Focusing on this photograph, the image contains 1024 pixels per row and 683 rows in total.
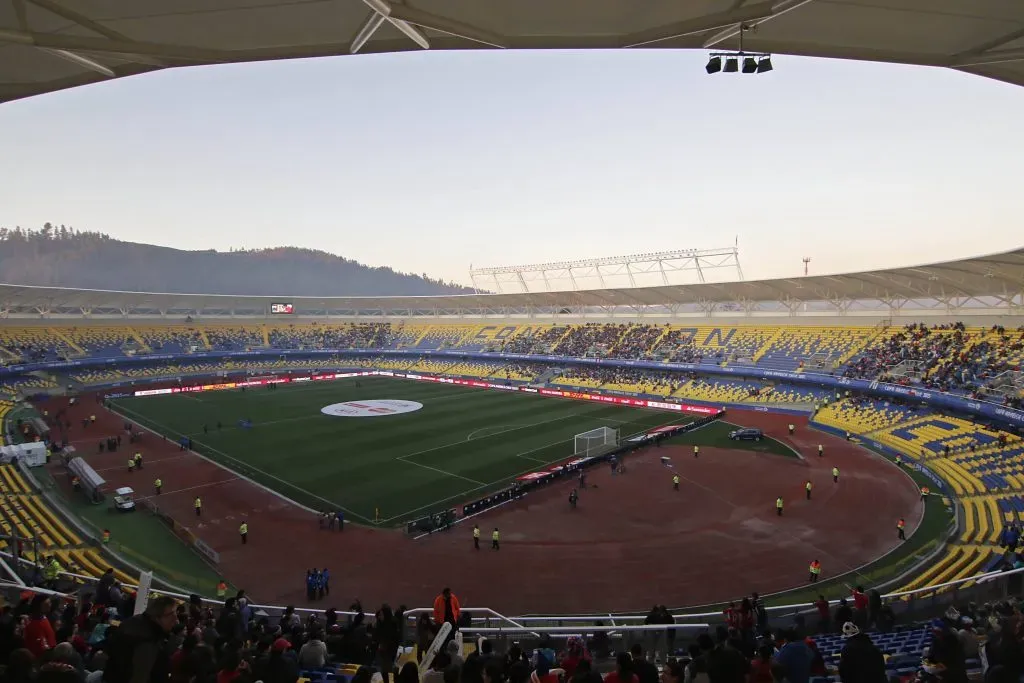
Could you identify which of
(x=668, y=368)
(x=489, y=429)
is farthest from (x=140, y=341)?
(x=668, y=368)

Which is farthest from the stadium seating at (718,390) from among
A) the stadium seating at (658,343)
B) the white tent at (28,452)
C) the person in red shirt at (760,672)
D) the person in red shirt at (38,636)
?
the person in red shirt at (38,636)

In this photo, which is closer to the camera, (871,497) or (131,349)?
(871,497)

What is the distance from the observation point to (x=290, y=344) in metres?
77.1

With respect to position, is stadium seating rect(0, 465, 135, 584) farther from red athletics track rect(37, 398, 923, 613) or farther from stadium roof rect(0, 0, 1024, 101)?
stadium roof rect(0, 0, 1024, 101)

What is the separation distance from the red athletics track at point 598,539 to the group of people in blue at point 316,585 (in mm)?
317

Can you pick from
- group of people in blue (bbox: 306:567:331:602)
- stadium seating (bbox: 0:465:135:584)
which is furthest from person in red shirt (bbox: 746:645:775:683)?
stadium seating (bbox: 0:465:135:584)

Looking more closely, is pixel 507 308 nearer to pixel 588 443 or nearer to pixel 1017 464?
pixel 588 443

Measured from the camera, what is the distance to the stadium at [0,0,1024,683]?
6797mm

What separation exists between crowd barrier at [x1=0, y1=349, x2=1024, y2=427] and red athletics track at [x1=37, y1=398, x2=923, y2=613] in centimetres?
597

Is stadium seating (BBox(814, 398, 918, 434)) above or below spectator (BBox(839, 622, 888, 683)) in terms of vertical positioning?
below

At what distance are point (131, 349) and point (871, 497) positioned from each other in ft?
231

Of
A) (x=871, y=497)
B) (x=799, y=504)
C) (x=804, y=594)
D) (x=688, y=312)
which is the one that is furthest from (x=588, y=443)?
(x=688, y=312)

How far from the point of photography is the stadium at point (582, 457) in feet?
22.3

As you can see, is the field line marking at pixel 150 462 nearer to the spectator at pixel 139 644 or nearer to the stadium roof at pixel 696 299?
the spectator at pixel 139 644
